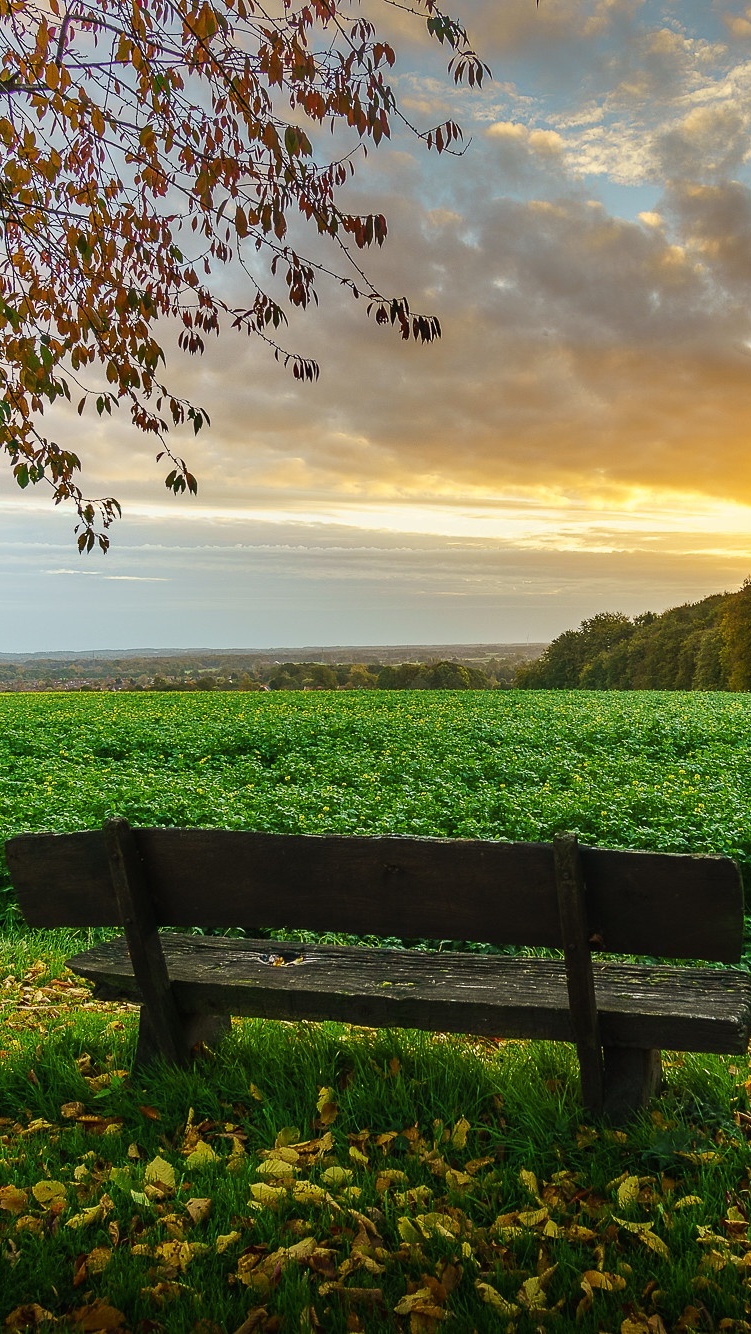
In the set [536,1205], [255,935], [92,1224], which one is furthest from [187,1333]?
[255,935]

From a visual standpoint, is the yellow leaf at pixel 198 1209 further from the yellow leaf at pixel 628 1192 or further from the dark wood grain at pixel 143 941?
the yellow leaf at pixel 628 1192

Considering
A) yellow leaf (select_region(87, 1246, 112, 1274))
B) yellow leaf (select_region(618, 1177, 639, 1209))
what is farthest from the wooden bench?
yellow leaf (select_region(87, 1246, 112, 1274))

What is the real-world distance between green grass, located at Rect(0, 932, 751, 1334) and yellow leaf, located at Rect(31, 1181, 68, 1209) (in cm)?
1

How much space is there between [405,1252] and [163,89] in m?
5.84

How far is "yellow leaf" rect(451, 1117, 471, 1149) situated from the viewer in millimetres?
3354

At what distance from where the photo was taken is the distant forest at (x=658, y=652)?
69.8 meters

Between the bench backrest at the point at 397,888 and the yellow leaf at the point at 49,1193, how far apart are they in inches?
37.6

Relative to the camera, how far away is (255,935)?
7.74 m

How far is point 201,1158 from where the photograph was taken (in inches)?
129

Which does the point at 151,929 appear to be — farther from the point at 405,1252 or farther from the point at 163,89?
the point at 163,89

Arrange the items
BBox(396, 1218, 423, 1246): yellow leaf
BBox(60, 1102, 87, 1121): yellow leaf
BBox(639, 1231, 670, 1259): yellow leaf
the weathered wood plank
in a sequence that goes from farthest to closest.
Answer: BBox(60, 1102, 87, 1121): yellow leaf < the weathered wood plank < BBox(396, 1218, 423, 1246): yellow leaf < BBox(639, 1231, 670, 1259): yellow leaf

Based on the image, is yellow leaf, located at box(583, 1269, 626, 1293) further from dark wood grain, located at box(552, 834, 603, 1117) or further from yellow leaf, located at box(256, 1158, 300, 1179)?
yellow leaf, located at box(256, 1158, 300, 1179)

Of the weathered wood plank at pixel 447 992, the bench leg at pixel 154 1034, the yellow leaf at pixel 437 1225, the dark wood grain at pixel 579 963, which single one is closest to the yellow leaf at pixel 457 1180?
the yellow leaf at pixel 437 1225

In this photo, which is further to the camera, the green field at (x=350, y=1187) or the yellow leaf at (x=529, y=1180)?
the yellow leaf at (x=529, y=1180)
